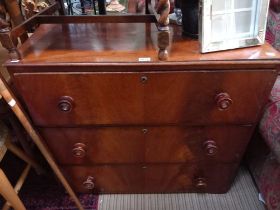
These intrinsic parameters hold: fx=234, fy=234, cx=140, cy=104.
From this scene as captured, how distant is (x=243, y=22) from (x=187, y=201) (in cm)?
87

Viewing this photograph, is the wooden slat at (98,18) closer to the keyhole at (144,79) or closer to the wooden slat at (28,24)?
the wooden slat at (28,24)

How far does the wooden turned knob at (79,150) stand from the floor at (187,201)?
1.28ft

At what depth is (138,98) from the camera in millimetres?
789

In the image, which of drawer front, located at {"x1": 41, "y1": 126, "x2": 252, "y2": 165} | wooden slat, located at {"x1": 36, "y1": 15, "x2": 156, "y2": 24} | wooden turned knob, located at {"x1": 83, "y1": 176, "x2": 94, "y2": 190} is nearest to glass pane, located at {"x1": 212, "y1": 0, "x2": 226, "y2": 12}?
wooden slat, located at {"x1": 36, "y1": 15, "x2": 156, "y2": 24}

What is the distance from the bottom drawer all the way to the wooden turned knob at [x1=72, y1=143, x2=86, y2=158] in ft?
0.46

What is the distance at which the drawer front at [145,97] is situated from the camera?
0.74 meters

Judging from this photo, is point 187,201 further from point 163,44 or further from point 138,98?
point 163,44

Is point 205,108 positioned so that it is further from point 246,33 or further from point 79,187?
point 79,187

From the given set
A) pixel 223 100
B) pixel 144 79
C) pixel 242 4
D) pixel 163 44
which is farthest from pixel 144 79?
pixel 242 4

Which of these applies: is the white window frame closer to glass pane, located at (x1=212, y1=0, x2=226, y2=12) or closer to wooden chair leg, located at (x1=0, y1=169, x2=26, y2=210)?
glass pane, located at (x1=212, y1=0, x2=226, y2=12)

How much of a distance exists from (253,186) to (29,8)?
55.3 inches

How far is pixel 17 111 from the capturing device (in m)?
0.75

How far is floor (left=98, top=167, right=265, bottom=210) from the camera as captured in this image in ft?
3.82

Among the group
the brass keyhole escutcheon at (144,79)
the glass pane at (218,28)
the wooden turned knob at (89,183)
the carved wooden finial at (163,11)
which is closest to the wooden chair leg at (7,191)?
the wooden turned knob at (89,183)
